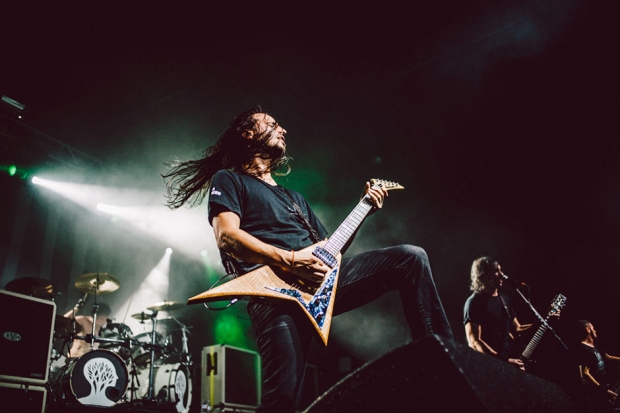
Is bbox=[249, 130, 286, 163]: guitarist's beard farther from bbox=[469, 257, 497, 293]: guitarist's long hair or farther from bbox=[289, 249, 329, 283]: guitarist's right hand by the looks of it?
bbox=[469, 257, 497, 293]: guitarist's long hair

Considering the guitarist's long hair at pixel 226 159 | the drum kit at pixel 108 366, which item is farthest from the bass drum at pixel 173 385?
the guitarist's long hair at pixel 226 159

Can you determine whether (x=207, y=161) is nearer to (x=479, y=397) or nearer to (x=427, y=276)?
(x=427, y=276)

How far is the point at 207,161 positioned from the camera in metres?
2.76

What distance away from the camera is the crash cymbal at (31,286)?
6.51 meters

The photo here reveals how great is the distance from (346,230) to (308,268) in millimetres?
377

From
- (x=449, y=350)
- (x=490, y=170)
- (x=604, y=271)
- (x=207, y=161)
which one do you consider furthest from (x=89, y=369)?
(x=604, y=271)

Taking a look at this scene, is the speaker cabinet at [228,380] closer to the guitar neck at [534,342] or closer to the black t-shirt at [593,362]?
the guitar neck at [534,342]

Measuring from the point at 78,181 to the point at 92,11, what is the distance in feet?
16.8

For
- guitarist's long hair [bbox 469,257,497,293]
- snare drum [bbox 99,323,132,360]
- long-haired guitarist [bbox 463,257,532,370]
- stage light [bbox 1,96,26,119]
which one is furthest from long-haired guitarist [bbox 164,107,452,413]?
stage light [bbox 1,96,26,119]

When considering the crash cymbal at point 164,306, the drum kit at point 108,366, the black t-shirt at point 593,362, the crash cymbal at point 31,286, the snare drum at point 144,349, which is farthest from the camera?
the crash cymbal at point 164,306

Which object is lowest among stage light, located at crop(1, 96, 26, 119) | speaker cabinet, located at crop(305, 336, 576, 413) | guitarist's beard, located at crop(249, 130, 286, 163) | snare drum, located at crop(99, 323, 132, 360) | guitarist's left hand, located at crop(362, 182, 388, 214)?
speaker cabinet, located at crop(305, 336, 576, 413)

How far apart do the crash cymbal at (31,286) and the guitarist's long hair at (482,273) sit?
638 cm

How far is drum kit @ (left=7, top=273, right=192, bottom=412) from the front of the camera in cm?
545

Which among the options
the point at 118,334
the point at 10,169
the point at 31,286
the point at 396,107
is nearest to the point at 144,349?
the point at 118,334
